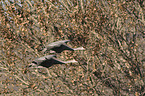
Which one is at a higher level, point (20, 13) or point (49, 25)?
point (20, 13)

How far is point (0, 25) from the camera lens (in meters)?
6.12

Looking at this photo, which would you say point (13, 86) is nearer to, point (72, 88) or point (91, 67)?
point (72, 88)

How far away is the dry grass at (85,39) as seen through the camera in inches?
218

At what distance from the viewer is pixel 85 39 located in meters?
5.78

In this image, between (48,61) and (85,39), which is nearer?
(48,61)

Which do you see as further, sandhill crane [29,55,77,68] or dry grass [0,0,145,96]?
dry grass [0,0,145,96]

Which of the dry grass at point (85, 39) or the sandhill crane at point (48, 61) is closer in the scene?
the sandhill crane at point (48, 61)

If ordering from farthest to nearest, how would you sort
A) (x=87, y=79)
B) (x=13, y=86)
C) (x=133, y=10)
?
(x=13, y=86), (x=87, y=79), (x=133, y=10)

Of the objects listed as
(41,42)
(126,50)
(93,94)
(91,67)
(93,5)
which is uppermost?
(93,5)

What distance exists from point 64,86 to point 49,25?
8.03 ft

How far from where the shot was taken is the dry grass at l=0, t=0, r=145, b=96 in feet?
18.2

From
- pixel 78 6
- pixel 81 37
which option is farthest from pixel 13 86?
pixel 78 6

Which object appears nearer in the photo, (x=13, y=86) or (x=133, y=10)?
(x=133, y=10)

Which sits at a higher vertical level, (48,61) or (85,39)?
(48,61)
